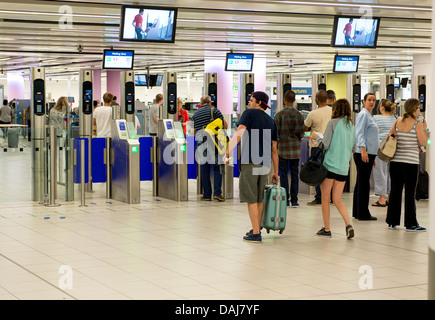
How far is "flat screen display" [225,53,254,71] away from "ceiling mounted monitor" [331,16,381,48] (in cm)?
755

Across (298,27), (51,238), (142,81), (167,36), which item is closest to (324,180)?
(51,238)

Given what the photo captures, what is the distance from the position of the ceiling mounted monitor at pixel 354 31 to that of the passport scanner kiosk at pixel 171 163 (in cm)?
340

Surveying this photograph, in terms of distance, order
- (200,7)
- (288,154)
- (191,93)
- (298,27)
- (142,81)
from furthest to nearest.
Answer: (191,93), (142,81), (298,27), (200,7), (288,154)

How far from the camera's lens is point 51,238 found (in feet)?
24.4

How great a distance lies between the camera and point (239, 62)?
19.9 meters

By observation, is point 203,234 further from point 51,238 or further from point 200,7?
point 200,7

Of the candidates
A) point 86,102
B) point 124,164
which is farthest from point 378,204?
point 86,102

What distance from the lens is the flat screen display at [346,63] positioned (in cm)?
1960

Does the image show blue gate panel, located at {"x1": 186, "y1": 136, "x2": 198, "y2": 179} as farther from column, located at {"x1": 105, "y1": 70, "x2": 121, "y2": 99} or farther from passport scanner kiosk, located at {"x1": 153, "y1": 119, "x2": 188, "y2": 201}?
column, located at {"x1": 105, "y1": 70, "x2": 121, "y2": 99}

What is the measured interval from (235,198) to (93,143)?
242 cm

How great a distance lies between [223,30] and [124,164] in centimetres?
645

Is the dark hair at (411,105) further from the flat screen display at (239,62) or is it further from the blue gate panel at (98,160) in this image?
the flat screen display at (239,62)

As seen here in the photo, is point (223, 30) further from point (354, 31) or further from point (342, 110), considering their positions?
point (342, 110)

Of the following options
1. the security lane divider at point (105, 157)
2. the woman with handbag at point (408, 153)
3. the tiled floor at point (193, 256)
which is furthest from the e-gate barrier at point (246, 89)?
the woman with handbag at point (408, 153)
